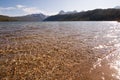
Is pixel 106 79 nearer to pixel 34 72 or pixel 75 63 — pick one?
pixel 75 63

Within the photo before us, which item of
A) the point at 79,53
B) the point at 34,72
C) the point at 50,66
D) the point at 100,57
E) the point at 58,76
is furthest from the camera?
the point at 79,53

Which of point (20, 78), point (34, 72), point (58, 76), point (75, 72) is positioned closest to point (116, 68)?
point (75, 72)

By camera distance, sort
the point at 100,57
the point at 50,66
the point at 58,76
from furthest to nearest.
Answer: the point at 100,57
the point at 50,66
the point at 58,76

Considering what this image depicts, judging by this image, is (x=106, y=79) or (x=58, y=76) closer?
(x=106, y=79)

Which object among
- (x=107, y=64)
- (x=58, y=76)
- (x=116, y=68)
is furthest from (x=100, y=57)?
(x=58, y=76)

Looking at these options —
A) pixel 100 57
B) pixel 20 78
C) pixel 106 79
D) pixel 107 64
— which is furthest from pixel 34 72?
pixel 100 57

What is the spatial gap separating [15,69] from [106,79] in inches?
272

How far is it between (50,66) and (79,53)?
5.48 meters

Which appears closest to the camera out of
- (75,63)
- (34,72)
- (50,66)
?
(34,72)

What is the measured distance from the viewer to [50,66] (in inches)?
510

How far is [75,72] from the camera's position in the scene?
1162 centimetres

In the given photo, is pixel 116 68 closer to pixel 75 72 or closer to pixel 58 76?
pixel 75 72

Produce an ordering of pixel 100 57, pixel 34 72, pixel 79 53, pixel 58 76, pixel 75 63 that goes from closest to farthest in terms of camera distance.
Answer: pixel 58 76, pixel 34 72, pixel 75 63, pixel 100 57, pixel 79 53

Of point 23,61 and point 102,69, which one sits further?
point 23,61
